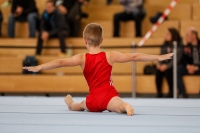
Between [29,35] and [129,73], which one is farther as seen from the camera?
[29,35]

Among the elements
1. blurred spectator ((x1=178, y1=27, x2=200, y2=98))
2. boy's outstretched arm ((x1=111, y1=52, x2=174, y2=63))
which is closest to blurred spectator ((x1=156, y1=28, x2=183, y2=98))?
blurred spectator ((x1=178, y1=27, x2=200, y2=98))

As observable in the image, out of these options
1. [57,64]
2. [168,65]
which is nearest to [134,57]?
[57,64]

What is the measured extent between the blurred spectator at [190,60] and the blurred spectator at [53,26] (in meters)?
2.52

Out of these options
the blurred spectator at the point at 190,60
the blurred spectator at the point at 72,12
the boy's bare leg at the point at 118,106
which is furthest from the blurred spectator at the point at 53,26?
the boy's bare leg at the point at 118,106

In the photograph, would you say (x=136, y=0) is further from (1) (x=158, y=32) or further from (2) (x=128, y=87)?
(2) (x=128, y=87)

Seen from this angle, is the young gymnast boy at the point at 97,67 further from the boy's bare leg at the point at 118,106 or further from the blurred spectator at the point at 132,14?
the blurred spectator at the point at 132,14

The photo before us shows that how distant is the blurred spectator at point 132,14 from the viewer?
1155 centimetres

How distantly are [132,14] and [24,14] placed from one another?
2.44m

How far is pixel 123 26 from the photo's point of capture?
1202cm

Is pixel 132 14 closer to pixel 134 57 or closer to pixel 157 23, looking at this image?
pixel 157 23

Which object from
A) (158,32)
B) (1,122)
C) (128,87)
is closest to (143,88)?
(128,87)

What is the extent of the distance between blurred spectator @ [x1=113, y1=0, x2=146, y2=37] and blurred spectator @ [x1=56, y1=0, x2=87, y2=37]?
2.64 ft

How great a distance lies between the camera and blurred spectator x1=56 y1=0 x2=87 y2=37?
11.8m

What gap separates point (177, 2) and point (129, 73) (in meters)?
2.64
